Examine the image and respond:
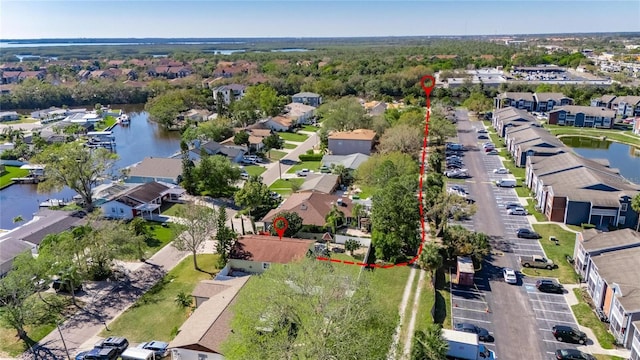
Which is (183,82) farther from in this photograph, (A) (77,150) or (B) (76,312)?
(B) (76,312)

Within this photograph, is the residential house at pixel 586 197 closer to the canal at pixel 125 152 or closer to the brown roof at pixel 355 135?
the brown roof at pixel 355 135

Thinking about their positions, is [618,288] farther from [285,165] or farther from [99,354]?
[285,165]

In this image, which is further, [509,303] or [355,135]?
[355,135]

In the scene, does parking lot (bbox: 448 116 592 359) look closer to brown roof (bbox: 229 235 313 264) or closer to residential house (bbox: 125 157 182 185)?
brown roof (bbox: 229 235 313 264)

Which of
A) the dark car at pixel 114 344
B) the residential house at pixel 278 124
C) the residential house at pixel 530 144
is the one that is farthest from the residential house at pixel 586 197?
the residential house at pixel 278 124

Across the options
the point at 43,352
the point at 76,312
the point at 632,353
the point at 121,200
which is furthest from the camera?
the point at 121,200

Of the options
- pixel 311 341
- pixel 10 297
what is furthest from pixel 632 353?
pixel 10 297

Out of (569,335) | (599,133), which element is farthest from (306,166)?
(599,133)
